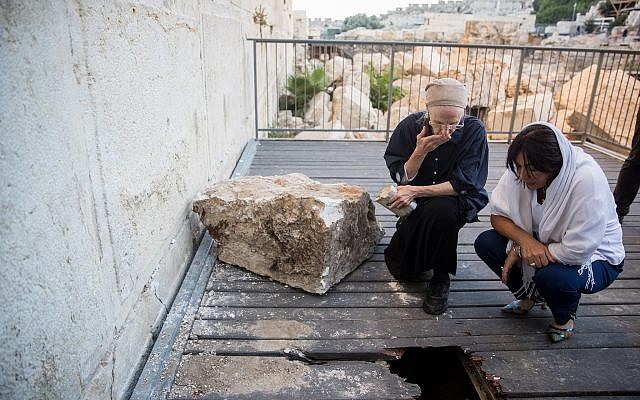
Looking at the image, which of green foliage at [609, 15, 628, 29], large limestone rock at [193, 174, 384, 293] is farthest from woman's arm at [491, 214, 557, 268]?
green foliage at [609, 15, 628, 29]

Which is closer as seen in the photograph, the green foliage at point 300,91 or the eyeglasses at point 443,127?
the eyeglasses at point 443,127

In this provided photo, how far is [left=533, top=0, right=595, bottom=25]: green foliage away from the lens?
5438 centimetres

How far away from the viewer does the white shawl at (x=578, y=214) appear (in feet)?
6.89

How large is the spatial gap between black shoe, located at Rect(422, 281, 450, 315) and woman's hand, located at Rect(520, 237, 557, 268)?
0.52 meters

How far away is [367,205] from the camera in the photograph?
3.10m

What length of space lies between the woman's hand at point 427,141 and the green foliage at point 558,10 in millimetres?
63691

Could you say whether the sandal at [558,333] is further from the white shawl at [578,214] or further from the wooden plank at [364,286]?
the wooden plank at [364,286]

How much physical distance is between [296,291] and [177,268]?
76 cm

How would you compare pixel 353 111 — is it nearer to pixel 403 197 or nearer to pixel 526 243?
pixel 403 197

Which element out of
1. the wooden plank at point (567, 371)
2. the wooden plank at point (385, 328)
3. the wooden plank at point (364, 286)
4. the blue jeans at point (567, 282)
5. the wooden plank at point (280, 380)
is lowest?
the wooden plank at point (280, 380)

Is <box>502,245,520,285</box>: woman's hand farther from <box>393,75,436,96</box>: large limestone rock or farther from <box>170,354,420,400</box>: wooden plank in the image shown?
<box>393,75,436,96</box>: large limestone rock

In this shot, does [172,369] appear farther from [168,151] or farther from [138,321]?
[168,151]

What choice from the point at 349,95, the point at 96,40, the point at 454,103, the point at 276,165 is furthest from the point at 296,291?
the point at 349,95

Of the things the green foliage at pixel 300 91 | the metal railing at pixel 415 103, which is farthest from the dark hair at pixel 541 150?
the green foliage at pixel 300 91
